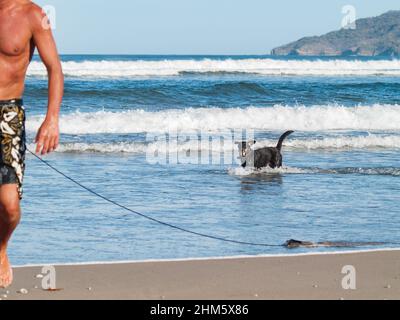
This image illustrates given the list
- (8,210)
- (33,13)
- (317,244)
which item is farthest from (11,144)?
(317,244)

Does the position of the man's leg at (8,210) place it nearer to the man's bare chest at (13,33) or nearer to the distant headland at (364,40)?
the man's bare chest at (13,33)

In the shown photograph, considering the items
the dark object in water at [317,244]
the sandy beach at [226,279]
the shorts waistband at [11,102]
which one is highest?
the shorts waistband at [11,102]

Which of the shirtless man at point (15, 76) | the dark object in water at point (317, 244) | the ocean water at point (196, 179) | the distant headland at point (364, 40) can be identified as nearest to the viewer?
the shirtless man at point (15, 76)

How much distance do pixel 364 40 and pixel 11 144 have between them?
359 ft

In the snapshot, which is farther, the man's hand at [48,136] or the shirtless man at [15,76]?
the shirtless man at [15,76]

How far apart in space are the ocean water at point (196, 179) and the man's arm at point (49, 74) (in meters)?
2.32

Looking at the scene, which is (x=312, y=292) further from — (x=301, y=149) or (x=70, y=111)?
(x=70, y=111)

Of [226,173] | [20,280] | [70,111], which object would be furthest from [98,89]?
[20,280]

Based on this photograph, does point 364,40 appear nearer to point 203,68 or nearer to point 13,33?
point 203,68

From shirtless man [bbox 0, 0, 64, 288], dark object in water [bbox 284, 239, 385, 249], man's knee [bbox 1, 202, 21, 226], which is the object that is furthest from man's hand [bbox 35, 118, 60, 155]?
dark object in water [bbox 284, 239, 385, 249]

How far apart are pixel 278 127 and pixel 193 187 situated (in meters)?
9.90

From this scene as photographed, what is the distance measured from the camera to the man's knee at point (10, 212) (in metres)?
4.95

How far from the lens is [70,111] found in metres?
21.5

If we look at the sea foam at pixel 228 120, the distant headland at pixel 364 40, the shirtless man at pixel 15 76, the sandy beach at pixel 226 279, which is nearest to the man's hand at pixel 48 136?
the shirtless man at pixel 15 76
